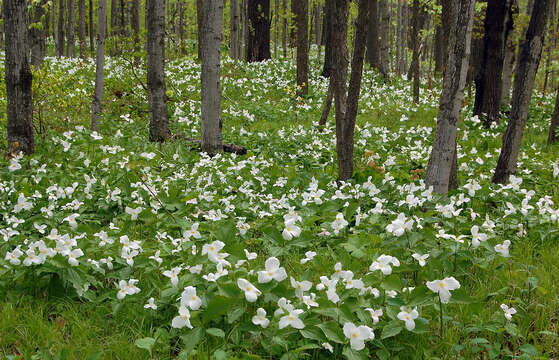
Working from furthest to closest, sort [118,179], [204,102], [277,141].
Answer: [277,141]
[204,102]
[118,179]

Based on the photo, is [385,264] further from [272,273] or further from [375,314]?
[272,273]

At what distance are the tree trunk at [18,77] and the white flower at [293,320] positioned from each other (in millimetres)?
5337

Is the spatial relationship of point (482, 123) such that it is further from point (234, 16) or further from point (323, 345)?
point (234, 16)

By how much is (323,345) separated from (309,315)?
25 cm

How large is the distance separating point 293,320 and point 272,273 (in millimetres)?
301

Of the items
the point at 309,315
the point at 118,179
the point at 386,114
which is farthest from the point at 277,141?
the point at 309,315

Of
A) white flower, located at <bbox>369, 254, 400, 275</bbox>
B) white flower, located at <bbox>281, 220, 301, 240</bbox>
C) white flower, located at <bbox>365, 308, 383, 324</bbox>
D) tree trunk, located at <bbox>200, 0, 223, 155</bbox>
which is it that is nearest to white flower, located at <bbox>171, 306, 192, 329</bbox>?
white flower, located at <bbox>281, 220, 301, 240</bbox>

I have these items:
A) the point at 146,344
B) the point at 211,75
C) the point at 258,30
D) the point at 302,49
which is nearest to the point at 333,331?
the point at 146,344

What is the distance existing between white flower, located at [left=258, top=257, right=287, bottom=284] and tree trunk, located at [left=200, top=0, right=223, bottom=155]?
205 inches

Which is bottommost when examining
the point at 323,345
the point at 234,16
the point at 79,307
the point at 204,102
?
the point at 79,307

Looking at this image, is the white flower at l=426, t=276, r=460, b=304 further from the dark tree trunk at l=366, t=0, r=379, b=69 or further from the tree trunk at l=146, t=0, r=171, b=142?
the dark tree trunk at l=366, t=0, r=379, b=69

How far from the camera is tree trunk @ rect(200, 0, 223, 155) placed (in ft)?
22.5

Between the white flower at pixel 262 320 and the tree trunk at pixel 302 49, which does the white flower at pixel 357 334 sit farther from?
the tree trunk at pixel 302 49

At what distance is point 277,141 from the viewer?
830cm
